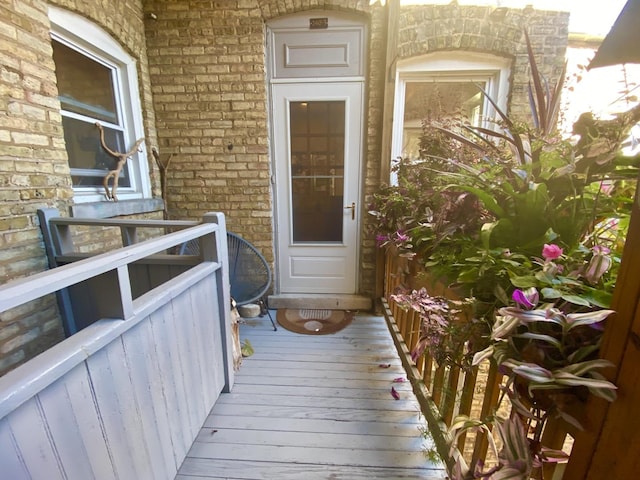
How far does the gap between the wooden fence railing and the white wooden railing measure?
99 centimetres

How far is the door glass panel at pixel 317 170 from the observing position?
8.75ft

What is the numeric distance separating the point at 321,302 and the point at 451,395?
1770mm

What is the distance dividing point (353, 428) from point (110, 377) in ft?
4.00

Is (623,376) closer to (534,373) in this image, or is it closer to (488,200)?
(534,373)

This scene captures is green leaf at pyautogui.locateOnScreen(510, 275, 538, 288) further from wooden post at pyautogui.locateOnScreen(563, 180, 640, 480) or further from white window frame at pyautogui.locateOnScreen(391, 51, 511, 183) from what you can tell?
white window frame at pyautogui.locateOnScreen(391, 51, 511, 183)

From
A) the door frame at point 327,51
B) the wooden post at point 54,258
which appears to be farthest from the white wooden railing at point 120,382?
the door frame at point 327,51

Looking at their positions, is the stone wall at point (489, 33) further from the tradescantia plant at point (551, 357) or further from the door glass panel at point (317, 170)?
the tradescantia plant at point (551, 357)

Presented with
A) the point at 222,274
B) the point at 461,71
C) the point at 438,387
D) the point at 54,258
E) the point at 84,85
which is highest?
the point at 461,71

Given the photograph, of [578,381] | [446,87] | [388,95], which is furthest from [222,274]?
[446,87]

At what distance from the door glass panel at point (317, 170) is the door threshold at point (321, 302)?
582 millimetres

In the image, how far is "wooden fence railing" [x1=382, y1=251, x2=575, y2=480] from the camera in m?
0.73

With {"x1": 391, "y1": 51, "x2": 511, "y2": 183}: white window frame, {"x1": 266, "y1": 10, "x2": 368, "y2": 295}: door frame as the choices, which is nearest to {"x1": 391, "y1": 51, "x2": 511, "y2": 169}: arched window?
A: {"x1": 391, "y1": 51, "x2": 511, "y2": 183}: white window frame

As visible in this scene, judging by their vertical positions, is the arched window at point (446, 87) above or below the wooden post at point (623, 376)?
above

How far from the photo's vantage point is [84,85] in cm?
210
